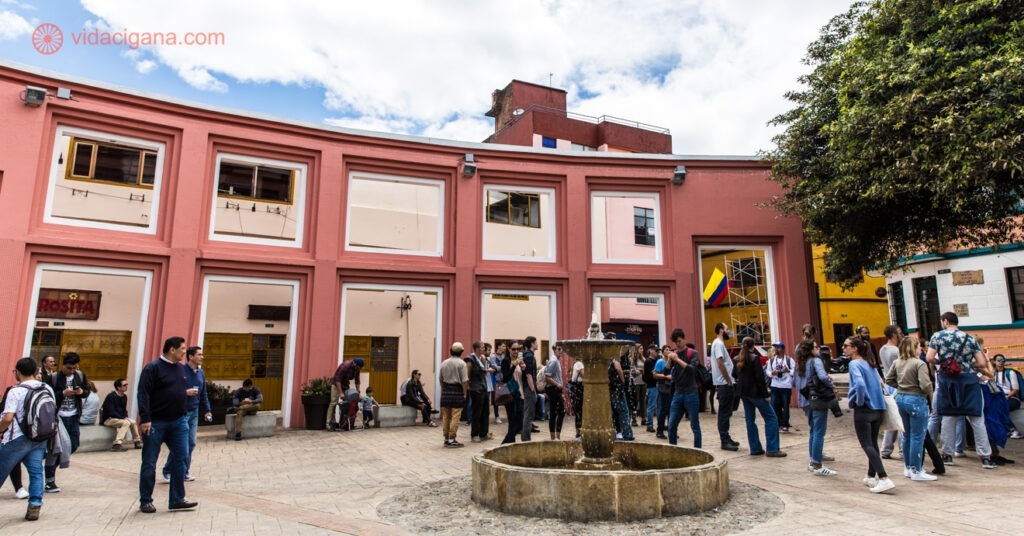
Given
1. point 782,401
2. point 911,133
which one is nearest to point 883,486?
point 782,401

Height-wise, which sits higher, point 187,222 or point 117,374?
point 187,222

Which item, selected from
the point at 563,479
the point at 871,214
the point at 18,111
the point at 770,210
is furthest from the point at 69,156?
the point at 871,214

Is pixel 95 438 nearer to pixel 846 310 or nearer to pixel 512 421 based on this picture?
pixel 512 421

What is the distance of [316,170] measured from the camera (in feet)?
45.5

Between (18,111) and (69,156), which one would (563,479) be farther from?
(69,156)

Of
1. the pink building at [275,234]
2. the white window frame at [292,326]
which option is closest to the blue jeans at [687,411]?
the pink building at [275,234]

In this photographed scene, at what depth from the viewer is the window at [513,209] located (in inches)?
873

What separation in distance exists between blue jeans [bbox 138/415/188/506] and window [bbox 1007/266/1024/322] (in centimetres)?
2056

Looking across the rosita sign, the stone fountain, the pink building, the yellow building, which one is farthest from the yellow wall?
the rosita sign

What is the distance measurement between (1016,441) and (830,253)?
5.08 meters

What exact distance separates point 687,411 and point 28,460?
25.4ft

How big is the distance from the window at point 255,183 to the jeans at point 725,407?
45.6 ft

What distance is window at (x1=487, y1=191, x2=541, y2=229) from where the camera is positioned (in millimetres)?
22172

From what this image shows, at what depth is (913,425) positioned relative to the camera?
6766mm
